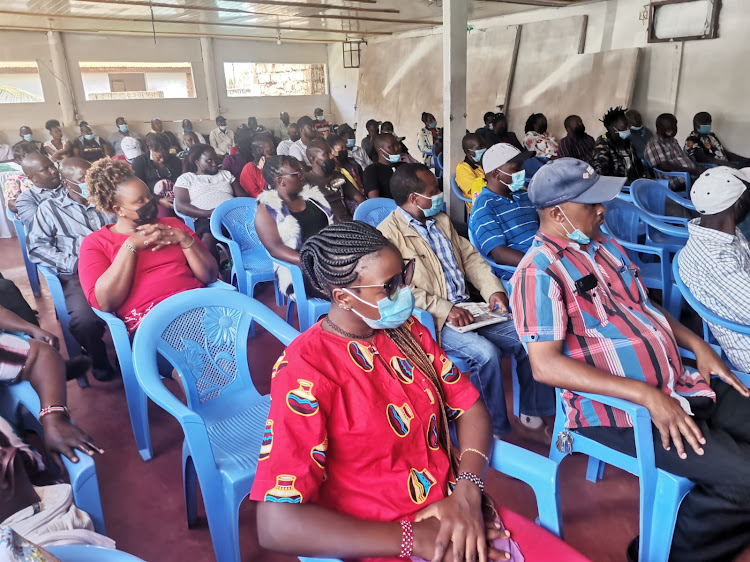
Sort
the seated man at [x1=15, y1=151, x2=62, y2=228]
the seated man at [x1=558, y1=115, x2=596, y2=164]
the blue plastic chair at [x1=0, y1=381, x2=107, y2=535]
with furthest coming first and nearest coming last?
the seated man at [x1=558, y1=115, x2=596, y2=164], the seated man at [x1=15, y1=151, x2=62, y2=228], the blue plastic chair at [x1=0, y1=381, x2=107, y2=535]

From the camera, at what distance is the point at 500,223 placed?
2.88 metres

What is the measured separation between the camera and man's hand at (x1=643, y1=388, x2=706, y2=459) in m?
1.45

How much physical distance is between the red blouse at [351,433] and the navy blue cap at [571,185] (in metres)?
0.80

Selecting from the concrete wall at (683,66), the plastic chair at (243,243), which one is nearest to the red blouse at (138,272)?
the plastic chair at (243,243)

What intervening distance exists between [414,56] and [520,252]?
829cm

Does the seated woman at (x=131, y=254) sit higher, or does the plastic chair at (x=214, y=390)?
the seated woman at (x=131, y=254)

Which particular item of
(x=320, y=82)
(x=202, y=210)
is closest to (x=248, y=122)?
(x=320, y=82)

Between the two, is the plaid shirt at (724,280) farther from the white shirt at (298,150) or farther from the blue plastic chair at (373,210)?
the white shirt at (298,150)

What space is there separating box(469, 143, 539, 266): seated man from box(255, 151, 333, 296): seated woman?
0.90 metres

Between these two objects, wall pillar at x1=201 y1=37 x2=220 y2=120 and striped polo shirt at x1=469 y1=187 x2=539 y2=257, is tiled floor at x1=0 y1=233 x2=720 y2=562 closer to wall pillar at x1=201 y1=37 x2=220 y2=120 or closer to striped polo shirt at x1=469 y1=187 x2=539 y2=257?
striped polo shirt at x1=469 y1=187 x2=539 y2=257

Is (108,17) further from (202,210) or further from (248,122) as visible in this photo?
(202,210)

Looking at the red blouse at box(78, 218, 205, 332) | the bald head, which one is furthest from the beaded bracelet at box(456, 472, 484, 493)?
the bald head

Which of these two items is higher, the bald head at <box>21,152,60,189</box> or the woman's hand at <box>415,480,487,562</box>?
the bald head at <box>21,152,60,189</box>

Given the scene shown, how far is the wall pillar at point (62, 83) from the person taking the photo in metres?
5.42
